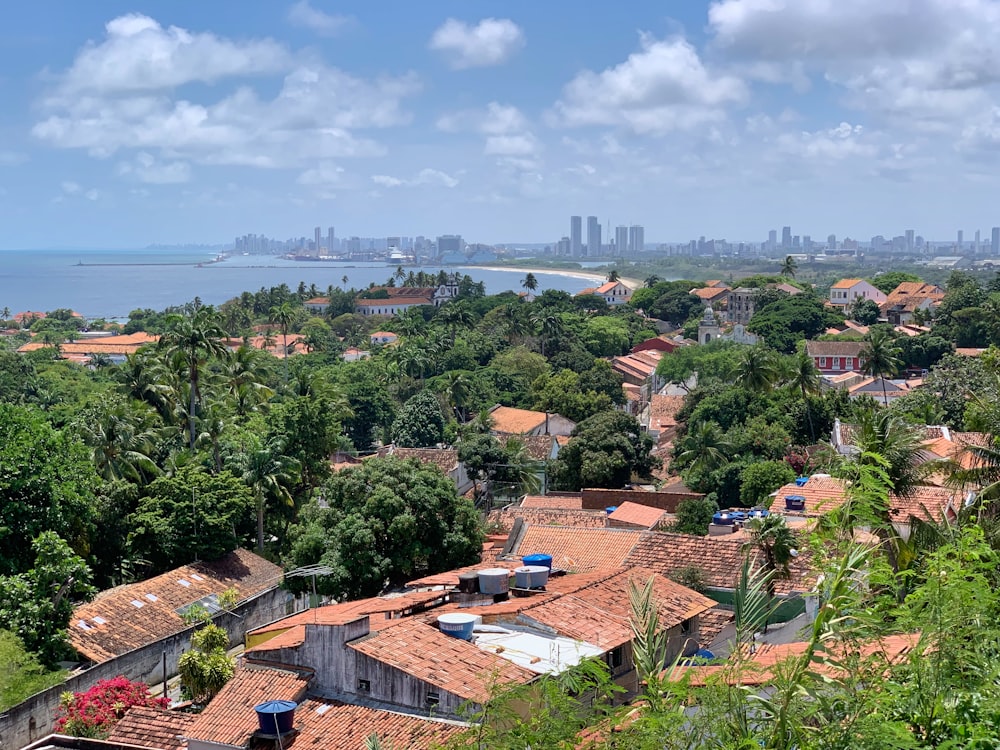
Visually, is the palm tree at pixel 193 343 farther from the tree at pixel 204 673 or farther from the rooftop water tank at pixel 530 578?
the rooftop water tank at pixel 530 578

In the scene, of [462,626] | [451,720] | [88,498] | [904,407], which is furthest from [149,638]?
[904,407]

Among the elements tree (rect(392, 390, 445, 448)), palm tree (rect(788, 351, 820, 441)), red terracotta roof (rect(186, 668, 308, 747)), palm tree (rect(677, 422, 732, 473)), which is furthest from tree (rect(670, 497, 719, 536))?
tree (rect(392, 390, 445, 448))

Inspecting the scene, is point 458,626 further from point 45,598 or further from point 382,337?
point 382,337

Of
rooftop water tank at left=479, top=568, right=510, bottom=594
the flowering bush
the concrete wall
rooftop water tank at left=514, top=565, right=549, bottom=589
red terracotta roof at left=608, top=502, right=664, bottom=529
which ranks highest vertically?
rooftop water tank at left=479, top=568, right=510, bottom=594

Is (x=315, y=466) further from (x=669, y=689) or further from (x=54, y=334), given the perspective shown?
(x=54, y=334)

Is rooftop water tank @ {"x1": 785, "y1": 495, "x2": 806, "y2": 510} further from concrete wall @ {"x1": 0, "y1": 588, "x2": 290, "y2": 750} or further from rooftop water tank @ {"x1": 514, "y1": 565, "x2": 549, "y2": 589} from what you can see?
concrete wall @ {"x1": 0, "y1": 588, "x2": 290, "y2": 750}

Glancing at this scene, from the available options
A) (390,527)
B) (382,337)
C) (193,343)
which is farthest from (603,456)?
(382,337)
